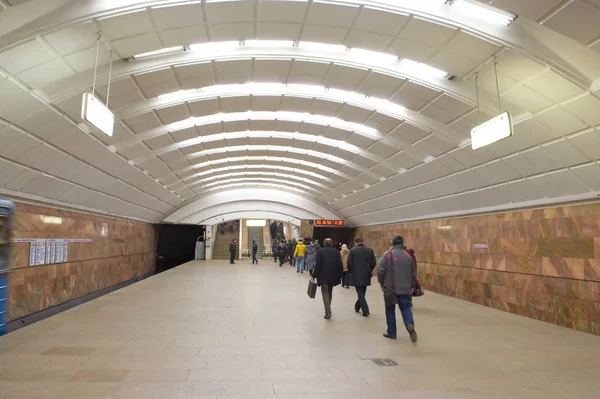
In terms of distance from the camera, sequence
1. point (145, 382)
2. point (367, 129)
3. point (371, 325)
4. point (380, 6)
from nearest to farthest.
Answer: point (145, 382) < point (380, 6) < point (371, 325) < point (367, 129)

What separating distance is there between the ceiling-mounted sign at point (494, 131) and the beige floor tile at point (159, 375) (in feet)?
20.7

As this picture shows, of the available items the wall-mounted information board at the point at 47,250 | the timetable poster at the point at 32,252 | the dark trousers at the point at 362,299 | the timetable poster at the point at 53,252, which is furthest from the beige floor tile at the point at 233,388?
the timetable poster at the point at 53,252

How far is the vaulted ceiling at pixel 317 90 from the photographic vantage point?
20.3ft

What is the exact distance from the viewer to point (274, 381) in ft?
14.4

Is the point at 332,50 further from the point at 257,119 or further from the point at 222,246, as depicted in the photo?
the point at 222,246

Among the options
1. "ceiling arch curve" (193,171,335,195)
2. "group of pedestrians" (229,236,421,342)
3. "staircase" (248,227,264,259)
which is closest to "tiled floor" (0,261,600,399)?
"group of pedestrians" (229,236,421,342)

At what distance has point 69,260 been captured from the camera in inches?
529

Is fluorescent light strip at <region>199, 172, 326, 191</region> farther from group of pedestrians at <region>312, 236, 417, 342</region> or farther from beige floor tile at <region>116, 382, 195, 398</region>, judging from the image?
beige floor tile at <region>116, 382, 195, 398</region>

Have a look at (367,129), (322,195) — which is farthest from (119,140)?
(322,195)

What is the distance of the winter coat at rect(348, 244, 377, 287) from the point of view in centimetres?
807

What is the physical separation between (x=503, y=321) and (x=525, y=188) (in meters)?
3.61

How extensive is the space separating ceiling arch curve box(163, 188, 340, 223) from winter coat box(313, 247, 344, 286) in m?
21.7

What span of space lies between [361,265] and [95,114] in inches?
237

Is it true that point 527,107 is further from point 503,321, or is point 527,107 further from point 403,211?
point 403,211
